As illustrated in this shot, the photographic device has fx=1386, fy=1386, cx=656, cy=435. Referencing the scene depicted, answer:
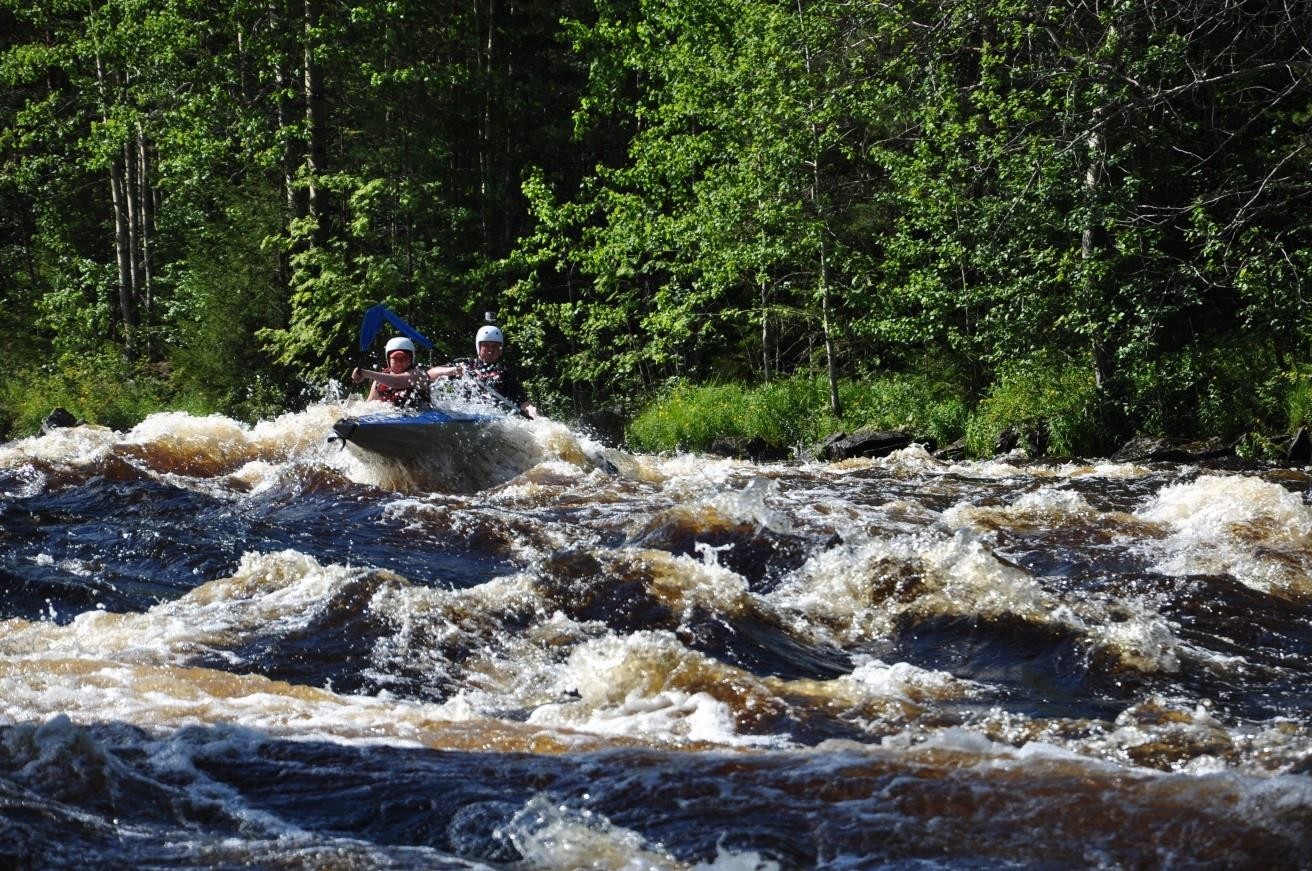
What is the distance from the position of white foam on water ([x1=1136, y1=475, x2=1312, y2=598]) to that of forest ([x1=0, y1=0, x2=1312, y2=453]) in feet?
14.5

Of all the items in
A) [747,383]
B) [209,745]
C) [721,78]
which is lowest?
[747,383]

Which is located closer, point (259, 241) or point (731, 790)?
point (731, 790)

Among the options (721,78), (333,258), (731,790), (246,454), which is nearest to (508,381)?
(246,454)

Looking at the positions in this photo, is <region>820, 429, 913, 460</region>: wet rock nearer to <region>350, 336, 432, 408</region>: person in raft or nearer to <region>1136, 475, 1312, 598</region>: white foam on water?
<region>350, 336, 432, 408</region>: person in raft

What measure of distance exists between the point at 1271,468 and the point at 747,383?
8.74m

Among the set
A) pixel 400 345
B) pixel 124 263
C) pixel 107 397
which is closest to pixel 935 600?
pixel 400 345

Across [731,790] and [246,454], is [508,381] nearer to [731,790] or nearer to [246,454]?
[246,454]

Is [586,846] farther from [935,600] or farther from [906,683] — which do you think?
[935,600]

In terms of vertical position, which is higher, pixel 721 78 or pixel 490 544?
pixel 721 78

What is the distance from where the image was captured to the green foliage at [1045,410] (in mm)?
14359

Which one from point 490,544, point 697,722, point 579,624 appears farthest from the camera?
point 490,544

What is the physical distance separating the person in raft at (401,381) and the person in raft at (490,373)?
262 millimetres

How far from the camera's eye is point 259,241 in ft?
Result: 73.4

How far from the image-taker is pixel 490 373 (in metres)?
13.5
